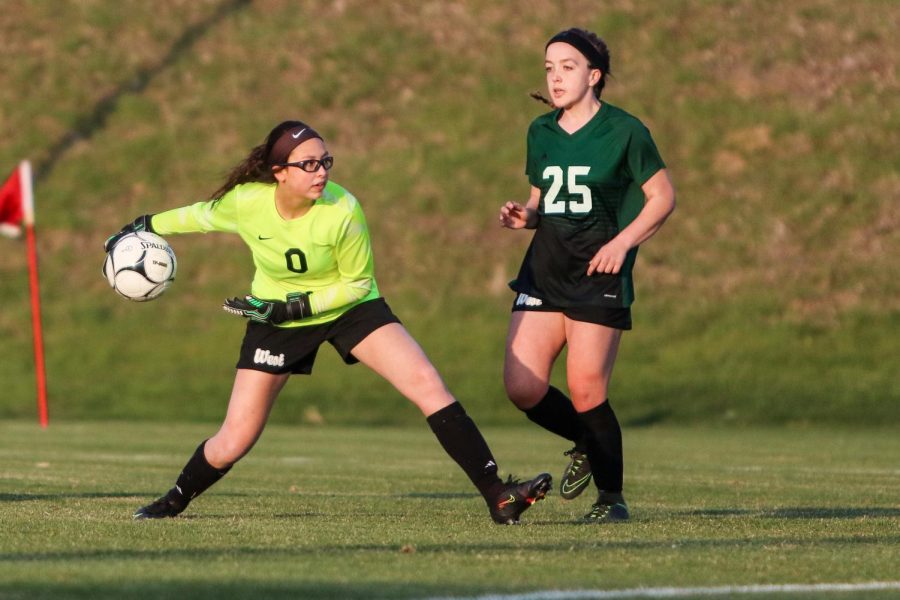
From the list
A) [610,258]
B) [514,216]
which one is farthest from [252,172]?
[610,258]

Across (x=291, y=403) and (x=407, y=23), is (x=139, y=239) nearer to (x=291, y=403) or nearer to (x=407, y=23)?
(x=291, y=403)

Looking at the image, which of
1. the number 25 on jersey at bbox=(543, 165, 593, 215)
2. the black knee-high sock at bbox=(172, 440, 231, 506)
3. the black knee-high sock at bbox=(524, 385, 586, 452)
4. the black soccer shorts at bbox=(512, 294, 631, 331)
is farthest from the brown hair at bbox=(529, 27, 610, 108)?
the black knee-high sock at bbox=(172, 440, 231, 506)

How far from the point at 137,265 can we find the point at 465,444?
1770mm

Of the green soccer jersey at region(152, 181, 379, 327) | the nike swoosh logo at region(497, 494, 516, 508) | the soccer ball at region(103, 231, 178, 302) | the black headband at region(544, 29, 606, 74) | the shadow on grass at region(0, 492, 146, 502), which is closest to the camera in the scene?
the nike swoosh logo at region(497, 494, 516, 508)

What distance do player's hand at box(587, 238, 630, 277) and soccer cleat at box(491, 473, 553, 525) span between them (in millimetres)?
1010

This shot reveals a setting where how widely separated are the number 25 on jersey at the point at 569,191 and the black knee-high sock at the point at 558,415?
34.6 inches

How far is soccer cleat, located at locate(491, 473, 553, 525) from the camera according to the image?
694 cm

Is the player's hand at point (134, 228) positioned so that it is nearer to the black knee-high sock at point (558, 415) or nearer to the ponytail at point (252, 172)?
the ponytail at point (252, 172)

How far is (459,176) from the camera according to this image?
2728 centimetres

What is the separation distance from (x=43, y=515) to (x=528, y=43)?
905 inches

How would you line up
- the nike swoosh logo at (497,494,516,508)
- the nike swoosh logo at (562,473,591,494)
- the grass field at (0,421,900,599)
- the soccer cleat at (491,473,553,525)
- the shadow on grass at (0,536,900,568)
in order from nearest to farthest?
the grass field at (0,421,900,599), the shadow on grass at (0,536,900,568), the soccer cleat at (491,473,553,525), the nike swoosh logo at (497,494,516,508), the nike swoosh logo at (562,473,591,494)

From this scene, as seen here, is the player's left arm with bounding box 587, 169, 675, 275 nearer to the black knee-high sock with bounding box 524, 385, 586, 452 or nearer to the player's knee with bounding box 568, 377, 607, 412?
the player's knee with bounding box 568, 377, 607, 412

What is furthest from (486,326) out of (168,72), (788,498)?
(788,498)

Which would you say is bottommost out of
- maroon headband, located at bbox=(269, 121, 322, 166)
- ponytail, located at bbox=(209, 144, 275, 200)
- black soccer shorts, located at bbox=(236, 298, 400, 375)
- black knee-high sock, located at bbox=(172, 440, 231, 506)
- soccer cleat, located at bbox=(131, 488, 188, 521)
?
soccer cleat, located at bbox=(131, 488, 188, 521)
